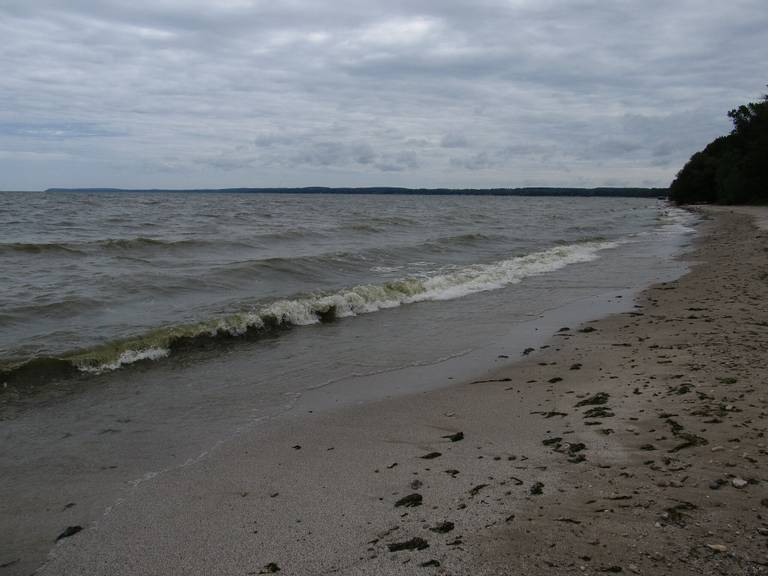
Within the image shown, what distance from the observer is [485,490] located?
154 inches

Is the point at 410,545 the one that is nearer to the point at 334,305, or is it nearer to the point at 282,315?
the point at 282,315

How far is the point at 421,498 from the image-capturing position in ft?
12.7

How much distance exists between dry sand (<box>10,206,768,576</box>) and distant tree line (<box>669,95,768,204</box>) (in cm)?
6801

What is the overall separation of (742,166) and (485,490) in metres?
74.4

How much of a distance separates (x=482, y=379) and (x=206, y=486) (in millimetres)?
3957

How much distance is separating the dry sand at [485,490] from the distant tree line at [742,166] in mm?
68011

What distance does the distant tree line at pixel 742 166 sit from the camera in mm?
61781

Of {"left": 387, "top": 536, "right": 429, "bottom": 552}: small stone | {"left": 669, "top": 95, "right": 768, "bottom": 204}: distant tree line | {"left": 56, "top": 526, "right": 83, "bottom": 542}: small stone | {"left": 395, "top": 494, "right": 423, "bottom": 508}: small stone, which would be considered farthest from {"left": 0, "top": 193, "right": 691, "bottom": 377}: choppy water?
{"left": 669, "top": 95, "right": 768, "bottom": 204}: distant tree line

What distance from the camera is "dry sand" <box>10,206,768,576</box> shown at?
3.09 m

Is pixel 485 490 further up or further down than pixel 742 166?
further down

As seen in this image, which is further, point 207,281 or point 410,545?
point 207,281

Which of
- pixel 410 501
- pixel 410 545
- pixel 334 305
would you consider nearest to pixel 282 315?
pixel 334 305

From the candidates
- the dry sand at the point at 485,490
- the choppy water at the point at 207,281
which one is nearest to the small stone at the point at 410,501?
the dry sand at the point at 485,490

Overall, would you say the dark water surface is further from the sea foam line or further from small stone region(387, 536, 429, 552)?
small stone region(387, 536, 429, 552)
